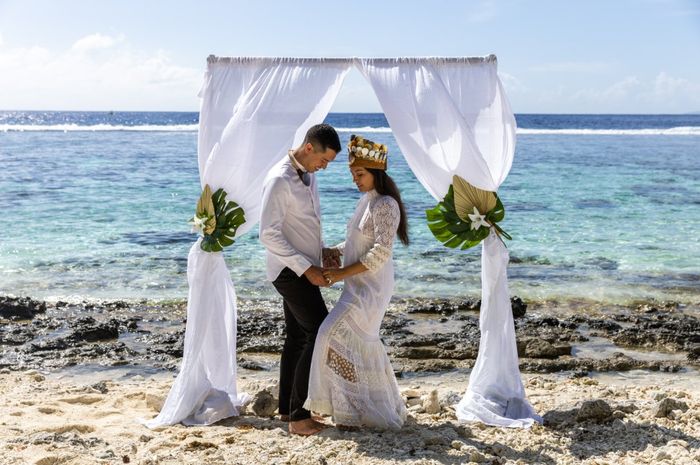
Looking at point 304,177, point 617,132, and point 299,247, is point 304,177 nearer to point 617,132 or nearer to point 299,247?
point 299,247

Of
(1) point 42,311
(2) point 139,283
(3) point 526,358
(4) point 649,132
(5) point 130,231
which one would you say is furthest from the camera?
(4) point 649,132

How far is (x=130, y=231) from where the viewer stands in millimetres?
15211

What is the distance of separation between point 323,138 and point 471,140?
1084 millimetres

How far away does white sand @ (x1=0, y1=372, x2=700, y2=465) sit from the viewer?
449cm

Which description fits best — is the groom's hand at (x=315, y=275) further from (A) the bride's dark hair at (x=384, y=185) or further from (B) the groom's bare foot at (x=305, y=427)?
(B) the groom's bare foot at (x=305, y=427)

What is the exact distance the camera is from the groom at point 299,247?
4.71 meters

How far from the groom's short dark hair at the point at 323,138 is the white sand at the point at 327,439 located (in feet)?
5.58

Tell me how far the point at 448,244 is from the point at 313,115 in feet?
4.15

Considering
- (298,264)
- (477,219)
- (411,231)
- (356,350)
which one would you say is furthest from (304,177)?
(411,231)

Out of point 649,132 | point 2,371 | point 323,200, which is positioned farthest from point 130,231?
point 649,132

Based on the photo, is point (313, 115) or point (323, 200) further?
point (323, 200)

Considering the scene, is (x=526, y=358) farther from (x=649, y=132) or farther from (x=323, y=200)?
(x=649, y=132)

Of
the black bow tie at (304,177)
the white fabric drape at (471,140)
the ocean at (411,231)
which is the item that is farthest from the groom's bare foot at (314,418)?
the ocean at (411,231)

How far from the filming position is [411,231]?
14.9 meters
